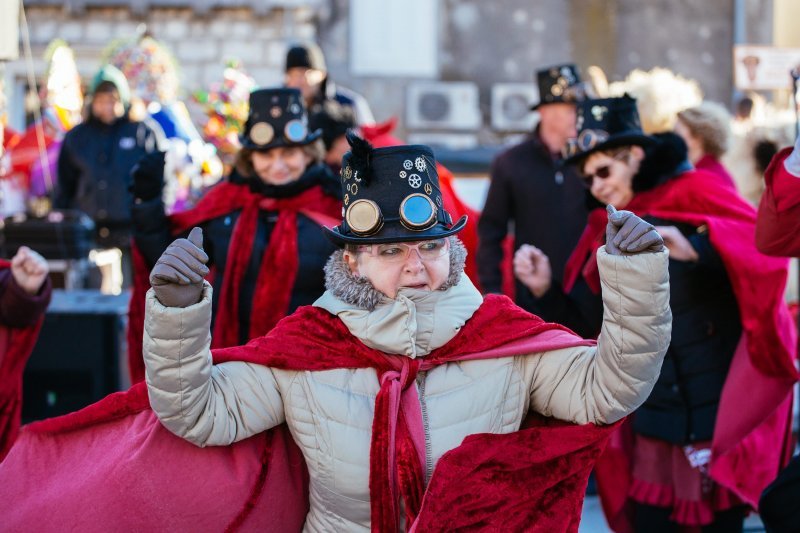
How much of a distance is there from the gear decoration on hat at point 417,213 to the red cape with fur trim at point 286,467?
0.30m

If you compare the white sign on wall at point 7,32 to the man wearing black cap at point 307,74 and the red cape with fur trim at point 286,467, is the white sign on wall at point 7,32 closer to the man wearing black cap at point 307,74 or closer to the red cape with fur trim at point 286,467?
the man wearing black cap at point 307,74

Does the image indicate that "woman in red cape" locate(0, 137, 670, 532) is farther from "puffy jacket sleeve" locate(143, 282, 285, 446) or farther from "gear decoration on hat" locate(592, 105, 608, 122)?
"gear decoration on hat" locate(592, 105, 608, 122)

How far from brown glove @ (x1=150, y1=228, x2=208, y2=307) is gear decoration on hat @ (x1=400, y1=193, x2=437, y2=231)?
0.54 meters

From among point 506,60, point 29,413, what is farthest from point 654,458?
point 506,60

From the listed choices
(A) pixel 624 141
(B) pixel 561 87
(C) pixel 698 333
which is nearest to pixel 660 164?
(A) pixel 624 141

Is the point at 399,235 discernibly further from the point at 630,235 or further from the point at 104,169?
the point at 104,169

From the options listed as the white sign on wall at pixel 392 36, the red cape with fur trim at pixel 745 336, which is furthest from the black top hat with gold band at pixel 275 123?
the white sign on wall at pixel 392 36

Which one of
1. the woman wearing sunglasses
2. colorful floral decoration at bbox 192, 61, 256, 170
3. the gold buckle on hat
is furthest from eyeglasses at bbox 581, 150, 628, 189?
colorful floral decoration at bbox 192, 61, 256, 170

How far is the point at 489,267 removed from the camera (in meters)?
6.06

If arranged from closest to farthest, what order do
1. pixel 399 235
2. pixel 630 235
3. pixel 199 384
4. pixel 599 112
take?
pixel 630 235 < pixel 199 384 < pixel 399 235 < pixel 599 112

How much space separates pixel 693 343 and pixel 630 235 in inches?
71.4

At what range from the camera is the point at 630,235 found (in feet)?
8.88

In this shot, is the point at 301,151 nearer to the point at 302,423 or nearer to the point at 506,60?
the point at 302,423

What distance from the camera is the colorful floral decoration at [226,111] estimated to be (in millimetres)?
9469
